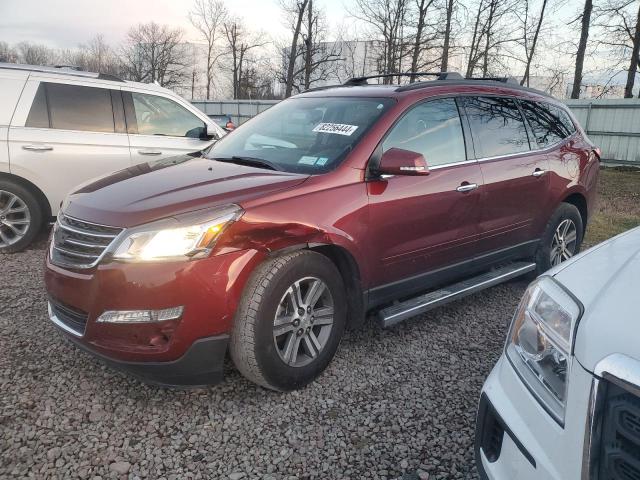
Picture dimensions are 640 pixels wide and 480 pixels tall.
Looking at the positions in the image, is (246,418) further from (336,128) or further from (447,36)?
(447,36)

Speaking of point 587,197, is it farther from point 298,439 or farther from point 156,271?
point 156,271

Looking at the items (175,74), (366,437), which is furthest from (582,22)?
(175,74)

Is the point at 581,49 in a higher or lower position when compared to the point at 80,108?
higher

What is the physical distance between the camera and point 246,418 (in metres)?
2.59

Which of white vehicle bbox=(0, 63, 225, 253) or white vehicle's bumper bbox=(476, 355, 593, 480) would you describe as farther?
white vehicle bbox=(0, 63, 225, 253)

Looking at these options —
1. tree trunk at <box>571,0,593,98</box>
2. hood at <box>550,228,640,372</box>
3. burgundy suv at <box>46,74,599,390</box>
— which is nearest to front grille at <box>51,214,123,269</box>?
burgundy suv at <box>46,74,599,390</box>

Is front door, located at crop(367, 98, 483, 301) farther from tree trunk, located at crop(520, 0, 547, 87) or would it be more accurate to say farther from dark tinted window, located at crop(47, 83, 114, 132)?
tree trunk, located at crop(520, 0, 547, 87)

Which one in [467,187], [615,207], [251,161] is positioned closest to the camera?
[251,161]

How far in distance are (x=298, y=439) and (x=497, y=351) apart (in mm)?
1638

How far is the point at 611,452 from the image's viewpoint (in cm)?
126

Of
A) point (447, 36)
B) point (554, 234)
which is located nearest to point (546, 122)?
point (554, 234)

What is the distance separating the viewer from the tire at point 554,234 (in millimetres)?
4445

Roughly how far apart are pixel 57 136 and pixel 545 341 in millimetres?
5273

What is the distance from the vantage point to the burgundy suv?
93.7 inches
